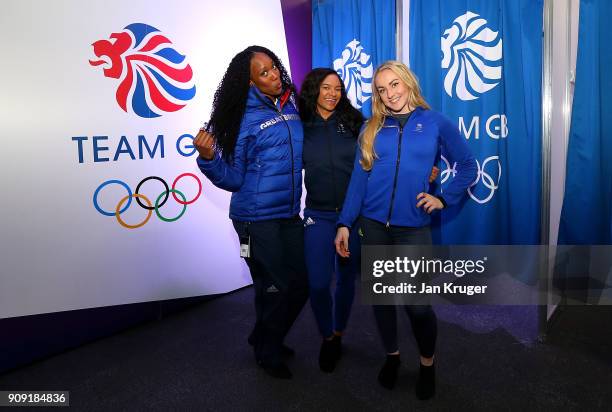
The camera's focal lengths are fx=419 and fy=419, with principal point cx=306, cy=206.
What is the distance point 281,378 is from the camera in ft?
6.77

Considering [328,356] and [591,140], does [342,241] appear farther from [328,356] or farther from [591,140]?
[591,140]

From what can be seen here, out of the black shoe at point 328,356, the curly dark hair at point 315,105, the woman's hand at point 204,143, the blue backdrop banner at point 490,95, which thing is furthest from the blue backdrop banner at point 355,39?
the black shoe at point 328,356

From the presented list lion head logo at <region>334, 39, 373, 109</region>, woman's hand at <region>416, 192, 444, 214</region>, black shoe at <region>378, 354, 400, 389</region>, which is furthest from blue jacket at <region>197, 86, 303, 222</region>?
lion head logo at <region>334, 39, 373, 109</region>

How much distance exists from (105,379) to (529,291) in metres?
2.92

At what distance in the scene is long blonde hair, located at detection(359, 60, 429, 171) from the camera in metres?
1.78

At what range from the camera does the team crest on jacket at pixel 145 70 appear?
2.49 meters

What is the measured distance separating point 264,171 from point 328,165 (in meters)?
0.30

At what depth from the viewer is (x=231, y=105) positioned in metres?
1.95

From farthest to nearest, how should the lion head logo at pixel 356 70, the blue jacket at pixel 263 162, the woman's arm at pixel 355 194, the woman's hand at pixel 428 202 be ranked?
the lion head logo at pixel 356 70, the blue jacket at pixel 263 162, the woman's arm at pixel 355 194, the woman's hand at pixel 428 202

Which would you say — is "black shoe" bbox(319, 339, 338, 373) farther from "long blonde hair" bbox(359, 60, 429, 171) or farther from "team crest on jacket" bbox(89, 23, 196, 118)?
"team crest on jacket" bbox(89, 23, 196, 118)

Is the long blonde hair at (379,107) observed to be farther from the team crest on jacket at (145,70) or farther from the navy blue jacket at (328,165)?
the team crest on jacket at (145,70)

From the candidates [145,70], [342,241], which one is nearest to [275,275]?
[342,241]

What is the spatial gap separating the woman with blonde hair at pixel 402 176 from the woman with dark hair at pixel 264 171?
0.31 m

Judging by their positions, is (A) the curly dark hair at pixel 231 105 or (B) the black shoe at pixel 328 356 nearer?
(A) the curly dark hair at pixel 231 105
